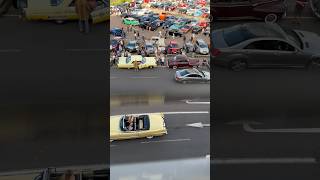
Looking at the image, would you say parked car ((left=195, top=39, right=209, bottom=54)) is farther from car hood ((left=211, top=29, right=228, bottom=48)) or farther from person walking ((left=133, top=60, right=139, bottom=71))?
person walking ((left=133, top=60, right=139, bottom=71))

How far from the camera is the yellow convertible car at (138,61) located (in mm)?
3612

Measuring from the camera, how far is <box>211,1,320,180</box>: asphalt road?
2705mm

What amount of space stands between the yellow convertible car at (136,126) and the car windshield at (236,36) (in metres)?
0.90

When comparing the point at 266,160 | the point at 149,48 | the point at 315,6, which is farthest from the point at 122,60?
the point at 315,6

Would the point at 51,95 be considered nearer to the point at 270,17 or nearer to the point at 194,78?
the point at 194,78

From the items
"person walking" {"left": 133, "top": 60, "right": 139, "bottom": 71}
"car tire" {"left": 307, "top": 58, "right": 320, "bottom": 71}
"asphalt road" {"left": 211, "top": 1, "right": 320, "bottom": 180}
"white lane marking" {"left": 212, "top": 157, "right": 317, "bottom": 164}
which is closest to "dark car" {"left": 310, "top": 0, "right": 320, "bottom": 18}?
"asphalt road" {"left": 211, "top": 1, "right": 320, "bottom": 180}

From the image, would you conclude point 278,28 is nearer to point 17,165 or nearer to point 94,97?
point 94,97

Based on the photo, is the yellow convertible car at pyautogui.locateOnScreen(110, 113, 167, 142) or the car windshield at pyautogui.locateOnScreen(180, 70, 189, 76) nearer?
the yellow convertible car at pyautogui.locateOnScreen(110, 113, 167, 142)

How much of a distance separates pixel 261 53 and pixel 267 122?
64 cm

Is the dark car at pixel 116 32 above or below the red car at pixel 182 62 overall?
above

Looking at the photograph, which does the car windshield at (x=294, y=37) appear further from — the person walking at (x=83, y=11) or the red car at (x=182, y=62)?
the person walking at (x=83, y=11)

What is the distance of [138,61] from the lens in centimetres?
369

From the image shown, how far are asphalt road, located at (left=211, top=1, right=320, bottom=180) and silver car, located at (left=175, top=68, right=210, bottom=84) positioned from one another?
0.19 meters

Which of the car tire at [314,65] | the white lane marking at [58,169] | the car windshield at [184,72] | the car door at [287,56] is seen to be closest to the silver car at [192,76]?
the car windshield at [184,72]
